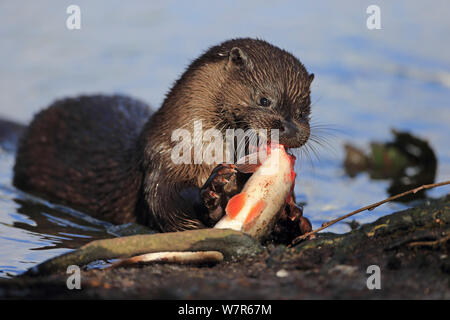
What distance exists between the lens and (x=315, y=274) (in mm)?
2752

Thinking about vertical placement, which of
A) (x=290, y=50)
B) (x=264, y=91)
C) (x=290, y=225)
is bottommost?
(x=290, y=225)

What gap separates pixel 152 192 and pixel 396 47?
636 cm

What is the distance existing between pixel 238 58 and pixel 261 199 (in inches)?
40.7

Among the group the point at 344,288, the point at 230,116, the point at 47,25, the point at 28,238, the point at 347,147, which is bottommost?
the point at 344,288

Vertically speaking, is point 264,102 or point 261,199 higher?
point 264,102

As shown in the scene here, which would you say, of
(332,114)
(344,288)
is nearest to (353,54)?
(332,114)

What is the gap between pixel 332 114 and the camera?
27.1 feet

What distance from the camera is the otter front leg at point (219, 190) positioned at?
338 centimetres

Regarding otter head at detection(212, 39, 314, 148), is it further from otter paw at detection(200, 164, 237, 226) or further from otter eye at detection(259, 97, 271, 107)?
otter paw at detection(200, 164, 237, 226)

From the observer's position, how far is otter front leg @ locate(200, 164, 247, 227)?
3379 millimetres

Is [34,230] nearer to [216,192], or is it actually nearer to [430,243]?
[216,192]

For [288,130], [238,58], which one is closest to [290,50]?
[238,58]

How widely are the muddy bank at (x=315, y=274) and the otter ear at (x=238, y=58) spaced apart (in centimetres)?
118

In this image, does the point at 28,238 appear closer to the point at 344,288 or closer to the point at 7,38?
the point at 344,288
